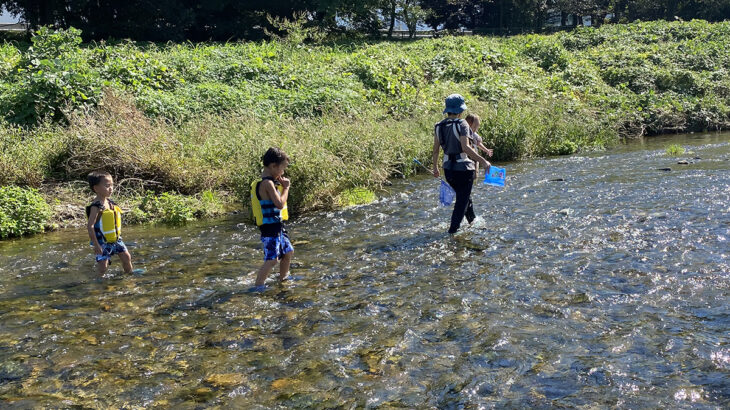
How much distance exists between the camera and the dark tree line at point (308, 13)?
3522 cm

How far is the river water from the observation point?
4922 millimetres

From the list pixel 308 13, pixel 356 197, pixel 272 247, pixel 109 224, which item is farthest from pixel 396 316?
pixel 308 13

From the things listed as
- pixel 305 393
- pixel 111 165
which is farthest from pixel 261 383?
pixel 111 165

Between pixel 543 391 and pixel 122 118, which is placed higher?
pixel 122 118

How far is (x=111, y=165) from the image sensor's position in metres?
13.5

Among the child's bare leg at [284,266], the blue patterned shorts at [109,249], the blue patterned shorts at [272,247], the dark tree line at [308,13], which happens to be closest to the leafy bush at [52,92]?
the blue patterned shorts at [109,249]

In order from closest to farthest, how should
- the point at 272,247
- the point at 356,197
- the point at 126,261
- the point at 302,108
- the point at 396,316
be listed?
the point at 396,316
the point at 272,247
the point at 126,261
the point at 356,197
the point at 302,108

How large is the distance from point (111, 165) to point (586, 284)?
1031 cm

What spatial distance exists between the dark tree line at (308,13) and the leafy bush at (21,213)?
2021cm

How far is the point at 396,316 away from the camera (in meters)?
6.45

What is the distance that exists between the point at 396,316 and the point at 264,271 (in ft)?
6.08

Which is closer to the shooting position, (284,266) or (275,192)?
(275,192)

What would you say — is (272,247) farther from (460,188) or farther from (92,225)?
(460,188)

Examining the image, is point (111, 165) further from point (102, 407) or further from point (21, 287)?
point (102, 407)
